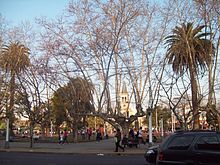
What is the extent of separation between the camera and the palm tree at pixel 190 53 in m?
30.2

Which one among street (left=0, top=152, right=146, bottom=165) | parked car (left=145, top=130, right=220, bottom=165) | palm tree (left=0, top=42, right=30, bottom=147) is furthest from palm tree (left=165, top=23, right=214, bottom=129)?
parked car (left=145, top=130, right=220, bottom=165)

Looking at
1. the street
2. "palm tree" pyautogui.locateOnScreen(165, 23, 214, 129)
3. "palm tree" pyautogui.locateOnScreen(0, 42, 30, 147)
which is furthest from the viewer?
"palm tree" pyautogui.locateOnScreen(0, 42, 30, 147)

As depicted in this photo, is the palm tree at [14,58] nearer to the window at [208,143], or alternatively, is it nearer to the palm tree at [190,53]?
the palm tree at [190,53]

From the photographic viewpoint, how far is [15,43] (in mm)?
35906

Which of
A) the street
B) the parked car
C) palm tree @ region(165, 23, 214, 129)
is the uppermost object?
palm tree @ region(165, 23, 214, 129)

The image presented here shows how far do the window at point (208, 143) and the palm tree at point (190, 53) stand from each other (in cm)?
Answer: 1829

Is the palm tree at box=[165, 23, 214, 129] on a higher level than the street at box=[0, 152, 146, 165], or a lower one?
higher

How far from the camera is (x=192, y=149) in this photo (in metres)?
11.3

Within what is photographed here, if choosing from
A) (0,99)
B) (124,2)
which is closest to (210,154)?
(124,2)

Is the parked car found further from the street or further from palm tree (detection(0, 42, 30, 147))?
palm tree (detection(0, 42, 30, 147))

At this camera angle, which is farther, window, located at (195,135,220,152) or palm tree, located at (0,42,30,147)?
palm tree, located at (0,42,30,147)

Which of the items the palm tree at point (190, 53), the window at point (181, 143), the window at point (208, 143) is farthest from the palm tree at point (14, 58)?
the window at point (208, 143)

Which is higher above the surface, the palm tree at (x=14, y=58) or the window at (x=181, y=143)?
the palm tree at (x=14, y=58)

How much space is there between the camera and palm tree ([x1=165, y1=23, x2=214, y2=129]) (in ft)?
99.0
